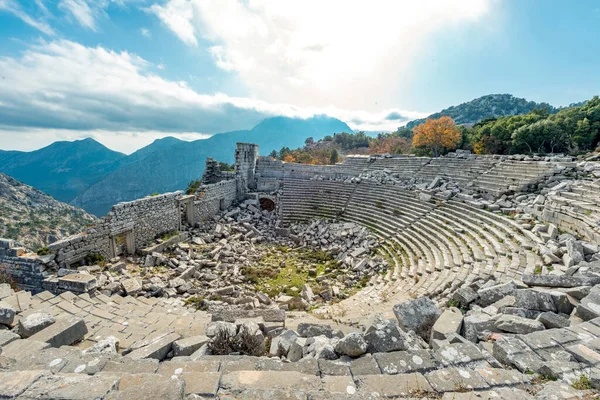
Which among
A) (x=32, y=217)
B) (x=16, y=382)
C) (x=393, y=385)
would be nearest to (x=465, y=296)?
(x=393, y=385)

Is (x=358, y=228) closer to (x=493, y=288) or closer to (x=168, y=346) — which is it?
(x=493, y=288)

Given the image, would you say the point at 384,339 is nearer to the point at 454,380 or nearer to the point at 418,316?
the point at 454,380

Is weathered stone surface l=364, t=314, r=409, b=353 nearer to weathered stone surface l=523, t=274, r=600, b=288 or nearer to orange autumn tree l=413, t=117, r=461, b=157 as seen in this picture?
weathered stone surface l=523, t=274, r=600, b=288

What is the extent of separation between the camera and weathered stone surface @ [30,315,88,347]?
12.9 ft

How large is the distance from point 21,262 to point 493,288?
1249 cm

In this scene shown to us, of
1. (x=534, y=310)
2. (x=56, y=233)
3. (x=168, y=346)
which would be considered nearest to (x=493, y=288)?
(x=534, y=310)

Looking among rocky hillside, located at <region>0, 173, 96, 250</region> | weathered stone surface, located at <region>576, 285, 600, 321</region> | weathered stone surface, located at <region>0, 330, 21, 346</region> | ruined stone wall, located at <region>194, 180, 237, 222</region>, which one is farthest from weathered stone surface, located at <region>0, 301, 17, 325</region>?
rocky hillside, located at <region>0, 173, 96, 250</region>

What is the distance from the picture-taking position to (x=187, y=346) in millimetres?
4035

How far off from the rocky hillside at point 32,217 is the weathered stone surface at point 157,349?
3017cm

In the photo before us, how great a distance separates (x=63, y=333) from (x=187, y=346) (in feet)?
6.34

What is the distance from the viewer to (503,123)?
27375mm

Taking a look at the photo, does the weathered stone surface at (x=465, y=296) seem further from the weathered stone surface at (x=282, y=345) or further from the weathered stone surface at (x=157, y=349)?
the weathered stone surface at (x=157, y=349)

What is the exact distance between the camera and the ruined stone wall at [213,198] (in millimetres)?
16438

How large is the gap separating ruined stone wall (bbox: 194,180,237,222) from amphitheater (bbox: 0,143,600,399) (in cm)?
13
